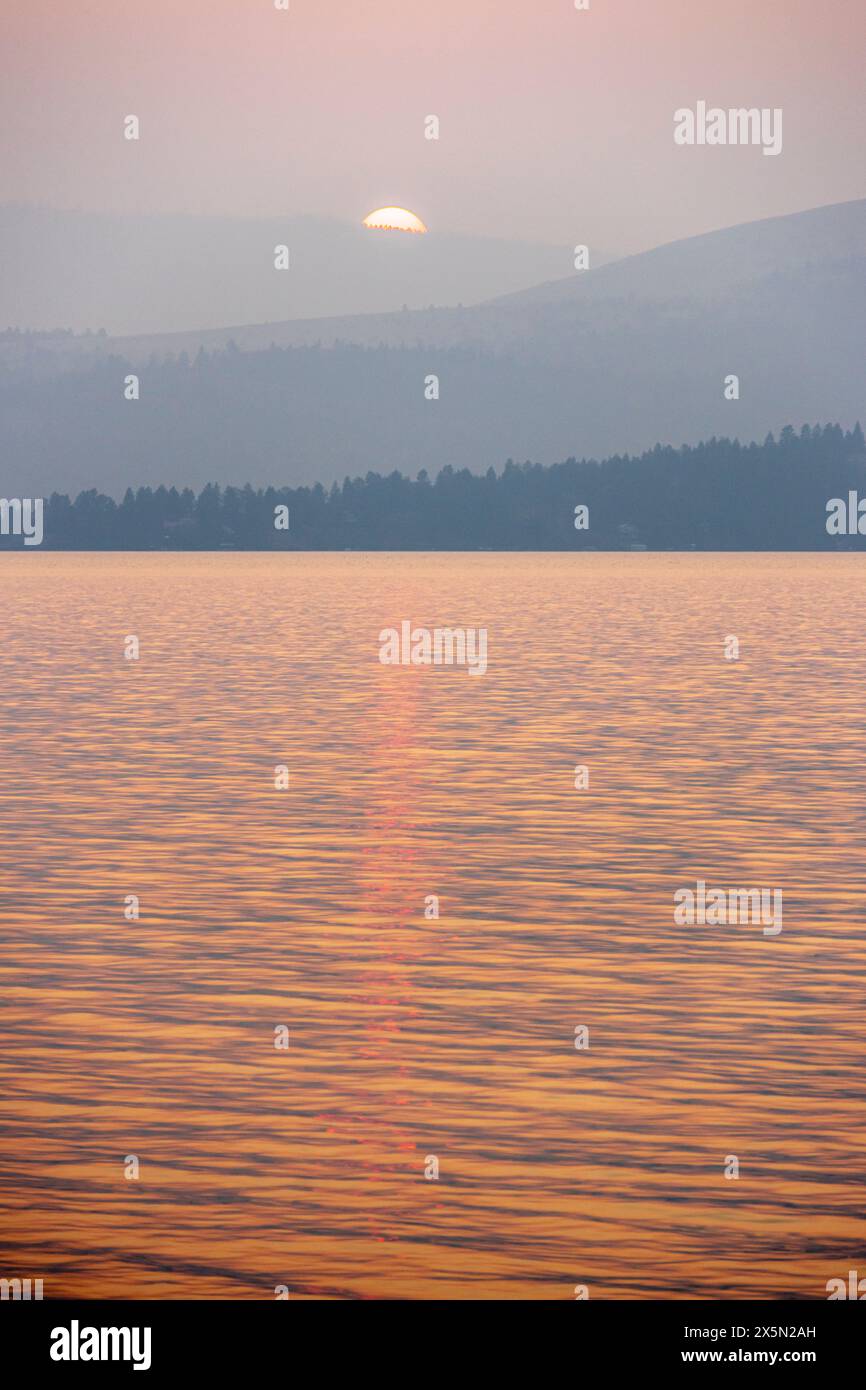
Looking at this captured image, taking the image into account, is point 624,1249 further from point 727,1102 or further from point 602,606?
point 602,606

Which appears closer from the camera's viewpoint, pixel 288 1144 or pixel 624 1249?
pixel 624 1249

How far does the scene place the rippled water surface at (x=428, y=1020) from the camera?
1598 cm

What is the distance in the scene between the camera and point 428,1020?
22469 mm

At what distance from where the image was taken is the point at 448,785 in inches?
1721

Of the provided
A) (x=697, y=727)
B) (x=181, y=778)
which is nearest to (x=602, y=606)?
(x=697, y=727)

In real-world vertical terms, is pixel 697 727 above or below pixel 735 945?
above

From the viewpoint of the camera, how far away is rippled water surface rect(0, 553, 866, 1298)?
52.4 feet

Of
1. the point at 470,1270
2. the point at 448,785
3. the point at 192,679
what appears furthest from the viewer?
the point at 192,679

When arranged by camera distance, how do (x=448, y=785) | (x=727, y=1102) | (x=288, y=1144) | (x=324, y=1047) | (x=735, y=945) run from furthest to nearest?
(x=448, y=785) < (x=735, y=945) < (x=324, y=1047) < (x=727, y=1102) < (x=288, y=1144)

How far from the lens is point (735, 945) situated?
26812mm

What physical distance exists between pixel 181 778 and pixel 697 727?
1645cm
